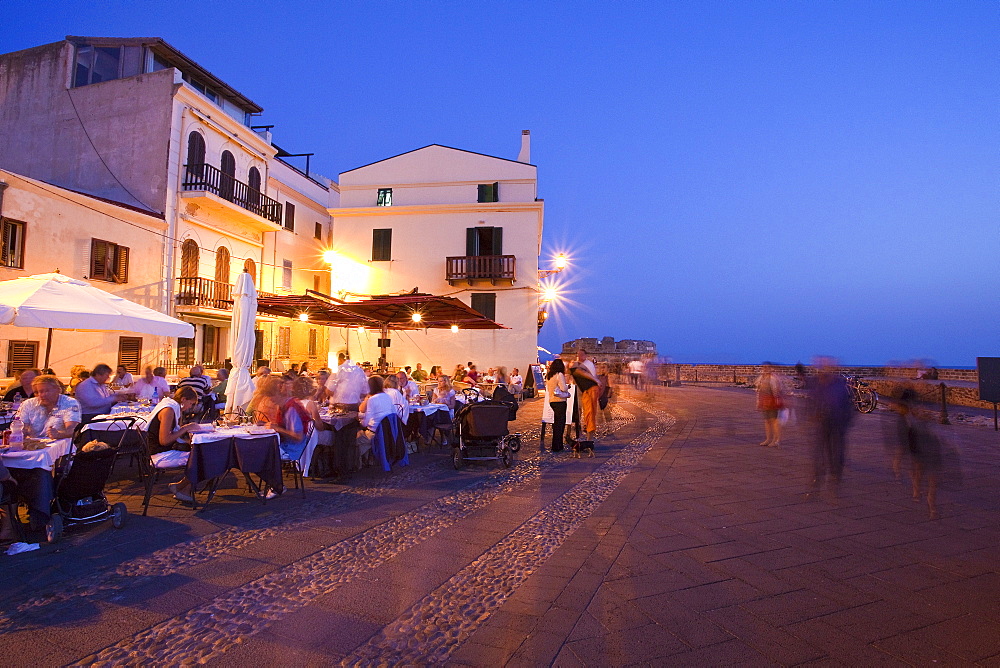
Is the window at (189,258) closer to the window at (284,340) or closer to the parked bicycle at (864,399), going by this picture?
the window at (284,340)

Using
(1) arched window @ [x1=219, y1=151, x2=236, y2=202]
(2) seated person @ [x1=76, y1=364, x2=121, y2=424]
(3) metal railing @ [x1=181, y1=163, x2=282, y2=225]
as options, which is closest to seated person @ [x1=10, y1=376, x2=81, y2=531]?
(2) seated person @ [x1=76, y1=364, x2=121, y2=424]

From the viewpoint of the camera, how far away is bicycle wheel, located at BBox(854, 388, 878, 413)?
51.0 feet

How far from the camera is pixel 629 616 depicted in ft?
10.2

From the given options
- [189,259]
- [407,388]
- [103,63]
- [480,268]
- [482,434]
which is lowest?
[482,434]

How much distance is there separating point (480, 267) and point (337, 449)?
16.0m

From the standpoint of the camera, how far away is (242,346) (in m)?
7.50

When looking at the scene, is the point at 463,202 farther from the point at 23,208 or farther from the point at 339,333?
the point at 23,208

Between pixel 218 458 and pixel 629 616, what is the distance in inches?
152

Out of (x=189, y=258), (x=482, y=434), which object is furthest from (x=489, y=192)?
(x=482, y=434)

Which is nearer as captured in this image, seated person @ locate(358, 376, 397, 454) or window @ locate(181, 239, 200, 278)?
seated person @ locate(358, 376, 397, 454)

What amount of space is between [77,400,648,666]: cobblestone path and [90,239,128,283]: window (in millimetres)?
11108

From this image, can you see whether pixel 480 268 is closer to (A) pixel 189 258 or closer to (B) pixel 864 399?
(A) pixel 189 258

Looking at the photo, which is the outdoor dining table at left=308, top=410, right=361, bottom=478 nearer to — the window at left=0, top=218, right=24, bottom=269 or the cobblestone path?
the cobblestone path

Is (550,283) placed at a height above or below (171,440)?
above
